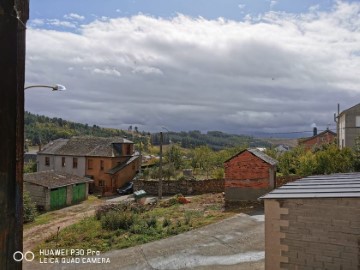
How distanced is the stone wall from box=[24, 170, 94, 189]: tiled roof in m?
6.51

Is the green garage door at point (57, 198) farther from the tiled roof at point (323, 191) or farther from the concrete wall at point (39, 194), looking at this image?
the tiled roof at point (323, 191)

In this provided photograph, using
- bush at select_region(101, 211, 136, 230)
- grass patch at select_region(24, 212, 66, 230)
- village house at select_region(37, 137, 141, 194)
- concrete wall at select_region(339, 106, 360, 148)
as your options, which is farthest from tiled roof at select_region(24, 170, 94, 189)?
concrete wall at select_region(339, 106, 360, 148)

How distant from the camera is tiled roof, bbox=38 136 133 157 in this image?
44.3 meters

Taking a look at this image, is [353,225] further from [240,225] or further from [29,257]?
[29,257]

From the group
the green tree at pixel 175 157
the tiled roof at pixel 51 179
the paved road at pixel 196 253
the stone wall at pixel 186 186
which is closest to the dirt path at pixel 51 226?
the tiled roof at pixel 51 179

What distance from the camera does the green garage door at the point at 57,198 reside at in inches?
1207

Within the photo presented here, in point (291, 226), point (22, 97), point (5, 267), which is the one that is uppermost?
point (22, 97)

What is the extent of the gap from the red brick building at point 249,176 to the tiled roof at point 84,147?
74.8ft

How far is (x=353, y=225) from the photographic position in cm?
814

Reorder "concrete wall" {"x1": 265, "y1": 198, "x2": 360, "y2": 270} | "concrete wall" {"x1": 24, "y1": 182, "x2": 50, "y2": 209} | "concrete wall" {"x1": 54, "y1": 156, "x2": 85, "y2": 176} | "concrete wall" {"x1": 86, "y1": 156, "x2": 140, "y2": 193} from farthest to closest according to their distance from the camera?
"concrete wall" {"x1": 54, "y1": 156, "x2": 85, "y2": 176}
"concrete wall" {"x1": 86, "y1": 156, "x2": 140, "y2": 193}
"concrete wall" {"x1": 24, "y1": 182, "x2": 50, "y2": 209}
"concrete wall" {"x1": 265, "y1": 198, "x2": 360, "y2": 270}

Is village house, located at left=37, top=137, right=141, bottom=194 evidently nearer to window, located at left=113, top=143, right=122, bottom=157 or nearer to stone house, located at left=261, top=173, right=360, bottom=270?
window, located at left=113, top=143, right=122, bottom=157

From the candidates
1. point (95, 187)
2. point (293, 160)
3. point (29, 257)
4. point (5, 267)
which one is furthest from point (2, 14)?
point (95, 187)

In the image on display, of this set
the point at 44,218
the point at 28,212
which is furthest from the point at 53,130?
the point at 28,212

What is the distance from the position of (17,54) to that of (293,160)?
3603 cm
